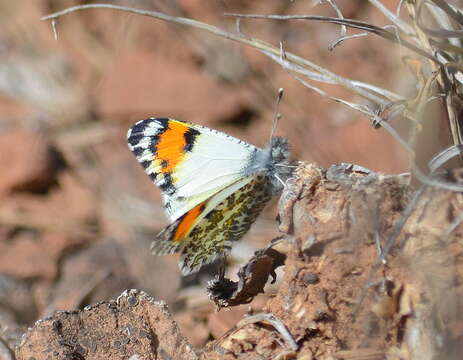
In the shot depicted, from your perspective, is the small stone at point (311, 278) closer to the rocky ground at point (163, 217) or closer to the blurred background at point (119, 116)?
the rocky ground at point (163, 217)

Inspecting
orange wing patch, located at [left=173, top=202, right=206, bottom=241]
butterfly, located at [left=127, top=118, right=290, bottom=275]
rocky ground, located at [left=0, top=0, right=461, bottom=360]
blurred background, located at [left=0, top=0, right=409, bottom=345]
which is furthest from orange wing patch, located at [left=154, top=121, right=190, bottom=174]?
blurred background, located at [left=0, top=0, right=409, bottom=345]

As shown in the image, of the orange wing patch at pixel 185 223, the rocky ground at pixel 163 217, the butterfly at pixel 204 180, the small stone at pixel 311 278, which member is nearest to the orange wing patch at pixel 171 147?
the butterfly at pixel 204 180

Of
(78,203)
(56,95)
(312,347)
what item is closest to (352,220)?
(312,347)

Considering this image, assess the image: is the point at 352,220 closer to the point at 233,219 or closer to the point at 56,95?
the point at 233,219

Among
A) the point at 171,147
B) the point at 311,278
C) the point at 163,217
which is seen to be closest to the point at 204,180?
the point at 171,147

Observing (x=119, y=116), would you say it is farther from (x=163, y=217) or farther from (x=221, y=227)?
(x=221, y=227)

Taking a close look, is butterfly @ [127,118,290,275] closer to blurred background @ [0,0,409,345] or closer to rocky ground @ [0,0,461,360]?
rocky ground @ [0,0,461,360]
